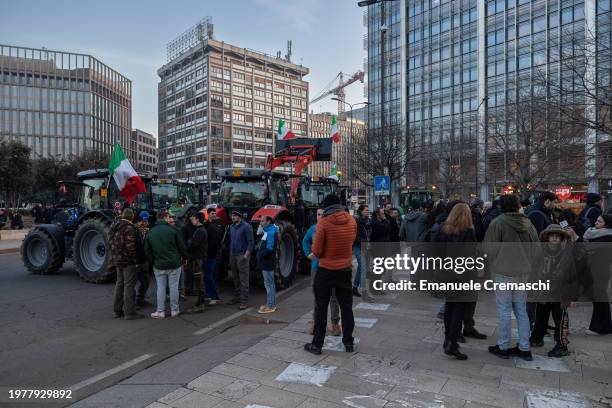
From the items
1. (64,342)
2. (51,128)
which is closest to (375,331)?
(64,342)

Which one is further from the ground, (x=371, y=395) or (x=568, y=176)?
(x=568, y=176)

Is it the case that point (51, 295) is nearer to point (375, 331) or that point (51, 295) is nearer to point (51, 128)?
point (375, 331)

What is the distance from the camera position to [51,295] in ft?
27.8

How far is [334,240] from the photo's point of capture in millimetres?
5102

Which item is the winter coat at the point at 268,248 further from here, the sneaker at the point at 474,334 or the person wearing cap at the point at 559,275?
the person wearing cap at the point at 559,275

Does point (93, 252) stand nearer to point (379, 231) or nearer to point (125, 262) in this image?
point (125, 262)

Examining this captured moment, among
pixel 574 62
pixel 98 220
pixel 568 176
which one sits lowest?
pixel 98 220

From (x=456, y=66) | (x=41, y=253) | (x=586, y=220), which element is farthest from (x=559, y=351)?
(x=456, y=66)

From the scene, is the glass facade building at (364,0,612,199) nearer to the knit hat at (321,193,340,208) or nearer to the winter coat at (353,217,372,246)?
the winter coat at (353,217,372,246)

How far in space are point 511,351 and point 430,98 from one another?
56.1 m

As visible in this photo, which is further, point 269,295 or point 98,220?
point 98,220

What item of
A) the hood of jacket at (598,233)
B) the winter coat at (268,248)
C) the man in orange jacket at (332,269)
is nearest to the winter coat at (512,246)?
the hood of jacket at (598,233)

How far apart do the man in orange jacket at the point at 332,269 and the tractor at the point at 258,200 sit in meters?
4.26

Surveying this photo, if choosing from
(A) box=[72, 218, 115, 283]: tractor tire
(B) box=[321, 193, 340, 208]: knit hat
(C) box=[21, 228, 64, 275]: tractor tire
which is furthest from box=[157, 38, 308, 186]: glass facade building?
(B) box=[321, 193, 340, 208]: knit hat
